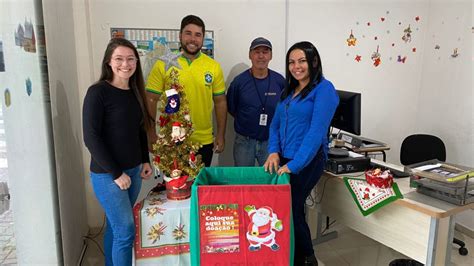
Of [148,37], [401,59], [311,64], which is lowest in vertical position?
[311,64]

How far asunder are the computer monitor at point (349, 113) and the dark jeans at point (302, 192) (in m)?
0.49

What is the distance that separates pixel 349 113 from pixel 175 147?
122 centimetres

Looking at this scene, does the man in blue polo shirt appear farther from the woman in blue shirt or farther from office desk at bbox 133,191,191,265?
office desk at bbox 133,191,191,265

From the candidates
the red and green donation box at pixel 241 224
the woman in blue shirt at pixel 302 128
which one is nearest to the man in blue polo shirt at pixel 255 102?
the woman in blue shirt at pixel 302 128

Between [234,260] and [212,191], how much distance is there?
1.23ft

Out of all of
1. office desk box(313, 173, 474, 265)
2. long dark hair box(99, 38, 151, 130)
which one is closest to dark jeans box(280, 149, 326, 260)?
office desk box(313, 173, 474, 265)

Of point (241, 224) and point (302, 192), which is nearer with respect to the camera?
point (241, 224)

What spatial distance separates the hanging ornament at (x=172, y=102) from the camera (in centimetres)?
204

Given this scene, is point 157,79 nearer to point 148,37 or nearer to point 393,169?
point 148,37

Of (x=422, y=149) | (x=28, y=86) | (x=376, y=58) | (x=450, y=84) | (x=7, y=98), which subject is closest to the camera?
(x=7, y=98)

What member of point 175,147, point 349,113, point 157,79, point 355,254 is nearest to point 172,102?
point 175,147

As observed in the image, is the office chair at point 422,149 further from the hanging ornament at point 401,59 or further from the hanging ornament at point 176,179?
the hanging ornament at point 176,179

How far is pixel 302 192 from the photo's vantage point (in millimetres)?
2111

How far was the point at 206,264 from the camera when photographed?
1767 mm
